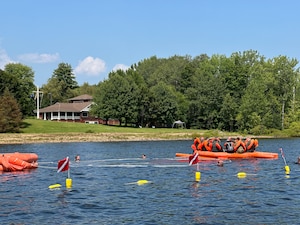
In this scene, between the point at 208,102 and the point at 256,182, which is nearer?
the point at 256,182

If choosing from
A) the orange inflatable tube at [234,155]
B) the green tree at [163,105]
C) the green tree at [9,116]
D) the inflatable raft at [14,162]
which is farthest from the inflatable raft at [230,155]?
the green tree at [163,105]

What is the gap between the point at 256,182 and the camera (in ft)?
95.7

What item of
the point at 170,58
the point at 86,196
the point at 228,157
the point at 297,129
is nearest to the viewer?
the point at 86,196

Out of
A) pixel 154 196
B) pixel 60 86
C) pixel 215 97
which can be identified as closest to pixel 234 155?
pixel 154 196

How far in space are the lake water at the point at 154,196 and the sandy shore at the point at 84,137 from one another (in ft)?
128

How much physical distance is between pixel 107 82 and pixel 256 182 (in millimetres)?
83814

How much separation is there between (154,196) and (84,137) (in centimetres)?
5793

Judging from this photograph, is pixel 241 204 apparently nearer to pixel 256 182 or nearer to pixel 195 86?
pixel 256 182

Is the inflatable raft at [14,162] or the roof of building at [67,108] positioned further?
the roof of building at [67,108]

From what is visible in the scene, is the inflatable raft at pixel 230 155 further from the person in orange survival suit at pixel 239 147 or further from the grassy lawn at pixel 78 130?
the grassy lawn at pixel 78 130

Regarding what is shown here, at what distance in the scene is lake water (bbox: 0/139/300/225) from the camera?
19156 millimetres

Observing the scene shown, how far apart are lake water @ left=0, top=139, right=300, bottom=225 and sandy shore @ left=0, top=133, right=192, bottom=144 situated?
3906cm

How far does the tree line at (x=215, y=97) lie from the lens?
99.3 meters

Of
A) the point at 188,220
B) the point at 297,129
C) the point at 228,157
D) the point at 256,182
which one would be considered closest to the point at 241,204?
the point at 188,220
